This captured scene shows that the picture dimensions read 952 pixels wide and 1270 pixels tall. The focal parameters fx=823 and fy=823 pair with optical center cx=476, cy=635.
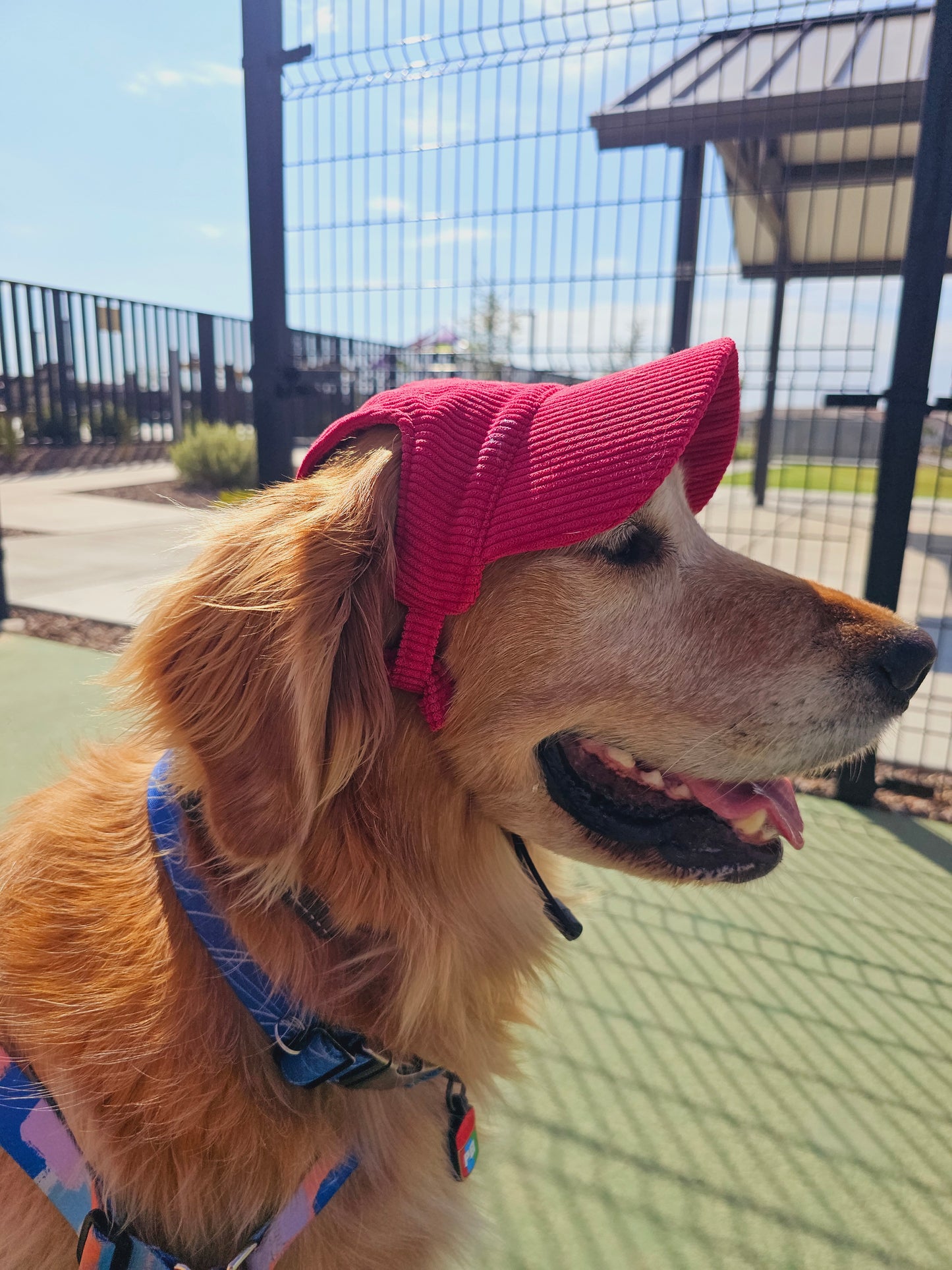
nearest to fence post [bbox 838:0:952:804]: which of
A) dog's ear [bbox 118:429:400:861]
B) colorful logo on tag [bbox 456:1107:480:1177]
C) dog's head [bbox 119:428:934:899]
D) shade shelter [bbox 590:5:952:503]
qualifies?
shade shelter [bbox 590:5:952:503]

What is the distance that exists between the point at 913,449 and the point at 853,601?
207 centimetres

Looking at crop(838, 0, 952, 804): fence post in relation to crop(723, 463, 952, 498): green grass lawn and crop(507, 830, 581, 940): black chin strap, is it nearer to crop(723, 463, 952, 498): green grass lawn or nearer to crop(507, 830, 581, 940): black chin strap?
crop(723, 463, 952, 498): green grass lawn

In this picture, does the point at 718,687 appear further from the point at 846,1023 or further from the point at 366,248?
the point at 366,248

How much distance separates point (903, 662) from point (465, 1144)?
112cm

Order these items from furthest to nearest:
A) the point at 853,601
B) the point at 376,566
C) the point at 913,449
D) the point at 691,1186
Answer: the point at 913,449 → the point at 691,1186 → the point at 853,601 → the point at 376,566

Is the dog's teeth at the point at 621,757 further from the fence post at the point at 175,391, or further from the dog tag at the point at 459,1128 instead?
the fence post at the point at 175,391

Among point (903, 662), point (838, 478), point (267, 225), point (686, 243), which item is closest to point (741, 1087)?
point (903, 662)

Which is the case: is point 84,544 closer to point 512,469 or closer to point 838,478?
point 838,478

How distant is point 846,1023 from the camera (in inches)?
89.0

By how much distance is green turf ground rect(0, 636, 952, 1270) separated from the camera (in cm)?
168

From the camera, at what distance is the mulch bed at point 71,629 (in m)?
5.31

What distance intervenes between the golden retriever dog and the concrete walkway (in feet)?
1.06

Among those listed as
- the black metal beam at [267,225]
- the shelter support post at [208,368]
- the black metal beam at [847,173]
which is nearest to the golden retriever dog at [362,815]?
the black metal beam at [847,173]

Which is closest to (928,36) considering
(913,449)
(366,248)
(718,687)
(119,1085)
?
(913,449)
